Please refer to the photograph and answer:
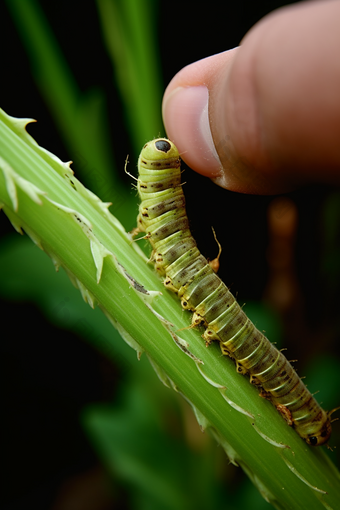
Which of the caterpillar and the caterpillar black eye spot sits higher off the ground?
the caterpillar black eye spot

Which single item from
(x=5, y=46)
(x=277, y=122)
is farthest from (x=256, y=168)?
(x=5, y=46)

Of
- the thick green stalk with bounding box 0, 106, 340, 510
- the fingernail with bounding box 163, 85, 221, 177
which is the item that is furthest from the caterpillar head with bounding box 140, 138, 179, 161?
the thick green stalk with bounding box 0, 106, 340, 510

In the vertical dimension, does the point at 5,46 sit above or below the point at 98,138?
above

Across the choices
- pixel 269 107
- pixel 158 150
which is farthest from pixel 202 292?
pixel 269 107

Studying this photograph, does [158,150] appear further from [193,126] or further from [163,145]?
[193,126]

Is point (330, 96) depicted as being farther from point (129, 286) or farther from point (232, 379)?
point (232, 379)

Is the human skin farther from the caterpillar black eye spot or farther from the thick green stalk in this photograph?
the thick green stalk

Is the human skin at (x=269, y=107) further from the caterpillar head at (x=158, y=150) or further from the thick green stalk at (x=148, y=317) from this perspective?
the thick green stalk at (x=148, y=317)
